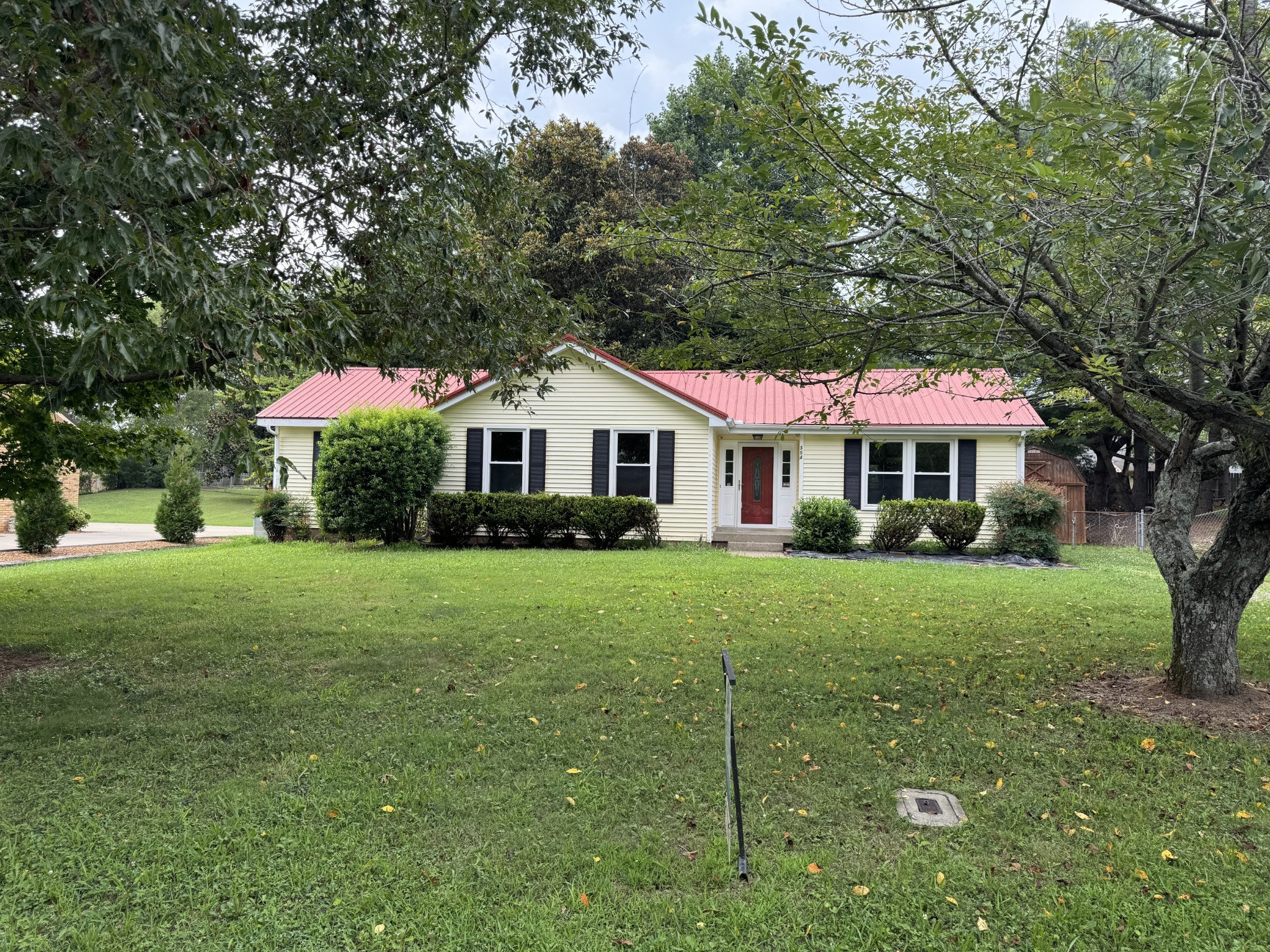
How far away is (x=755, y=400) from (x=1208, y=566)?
13.5 metres

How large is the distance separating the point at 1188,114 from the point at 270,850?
531 centimetres

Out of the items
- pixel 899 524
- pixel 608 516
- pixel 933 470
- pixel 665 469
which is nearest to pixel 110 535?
pixel 608 516

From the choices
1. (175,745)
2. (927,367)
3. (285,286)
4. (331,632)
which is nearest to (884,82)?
(927,367)

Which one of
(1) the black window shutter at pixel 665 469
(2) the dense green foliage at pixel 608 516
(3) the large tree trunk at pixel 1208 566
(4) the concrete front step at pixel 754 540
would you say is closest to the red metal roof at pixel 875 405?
(1) the black window shutter at pixel 665 469

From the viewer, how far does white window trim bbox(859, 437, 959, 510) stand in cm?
1700

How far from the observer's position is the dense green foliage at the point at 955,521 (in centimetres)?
1603

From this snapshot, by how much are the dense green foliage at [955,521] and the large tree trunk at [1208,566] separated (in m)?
10.3

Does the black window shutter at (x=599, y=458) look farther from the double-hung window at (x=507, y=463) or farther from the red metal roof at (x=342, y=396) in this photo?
the red metal roof at (x=342, y=396)

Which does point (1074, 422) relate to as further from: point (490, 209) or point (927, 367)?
point (490, 209)

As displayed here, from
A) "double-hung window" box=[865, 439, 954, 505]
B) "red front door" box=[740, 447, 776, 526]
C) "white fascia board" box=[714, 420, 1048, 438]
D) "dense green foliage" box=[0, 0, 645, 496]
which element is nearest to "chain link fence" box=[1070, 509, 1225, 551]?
"white fascia board" box=[714, 420, 1048, 438]

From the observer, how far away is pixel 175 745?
4820 mm

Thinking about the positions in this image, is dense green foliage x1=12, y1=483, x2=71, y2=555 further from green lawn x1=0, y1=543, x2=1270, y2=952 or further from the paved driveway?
green lawn x1=0, y1=543, x2=1270, y2=952

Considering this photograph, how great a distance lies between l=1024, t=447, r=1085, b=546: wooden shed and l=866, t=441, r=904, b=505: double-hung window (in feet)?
13.6

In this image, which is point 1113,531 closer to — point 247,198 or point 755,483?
point 755,483
